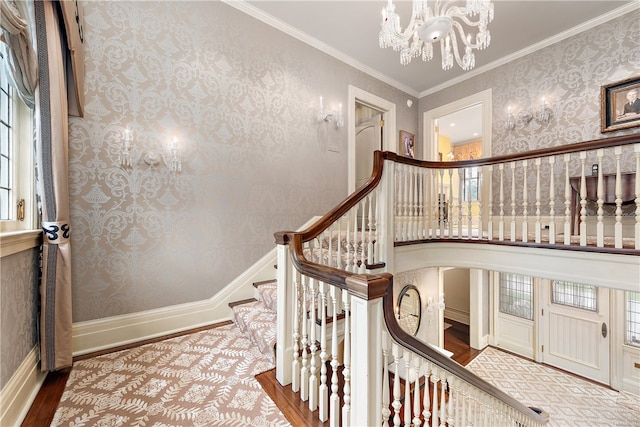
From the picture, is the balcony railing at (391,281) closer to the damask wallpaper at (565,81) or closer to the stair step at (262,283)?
the damask wallpaper at (565,81)

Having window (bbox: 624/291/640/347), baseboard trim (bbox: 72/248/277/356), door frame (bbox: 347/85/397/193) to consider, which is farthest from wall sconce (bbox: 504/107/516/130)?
baseboard trim (bbox: 72/248/277/356)

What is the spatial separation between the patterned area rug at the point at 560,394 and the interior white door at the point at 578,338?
0.18 m

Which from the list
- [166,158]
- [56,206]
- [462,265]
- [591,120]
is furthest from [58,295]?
[591,120]

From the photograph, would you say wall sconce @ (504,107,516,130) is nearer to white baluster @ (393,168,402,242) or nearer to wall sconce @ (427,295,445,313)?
white baluster @ (393,168,402,242)

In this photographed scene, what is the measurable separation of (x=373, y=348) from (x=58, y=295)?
207 cm

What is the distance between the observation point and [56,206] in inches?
66.6

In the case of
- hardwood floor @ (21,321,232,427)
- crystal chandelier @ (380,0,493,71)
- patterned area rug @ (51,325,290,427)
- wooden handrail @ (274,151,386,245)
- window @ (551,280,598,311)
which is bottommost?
window @ (551,280,598,311)

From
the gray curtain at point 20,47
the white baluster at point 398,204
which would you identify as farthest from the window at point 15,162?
the white baluster at point 398,204

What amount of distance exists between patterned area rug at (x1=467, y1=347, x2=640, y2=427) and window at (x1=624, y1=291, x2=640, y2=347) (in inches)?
28.5

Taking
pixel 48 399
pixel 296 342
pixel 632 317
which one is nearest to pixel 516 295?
pixel 632 317

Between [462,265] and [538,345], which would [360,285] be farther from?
[538,345]

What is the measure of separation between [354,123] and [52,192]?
344 centimetres

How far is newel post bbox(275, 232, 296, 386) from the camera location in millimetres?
1656

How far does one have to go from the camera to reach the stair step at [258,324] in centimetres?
195
